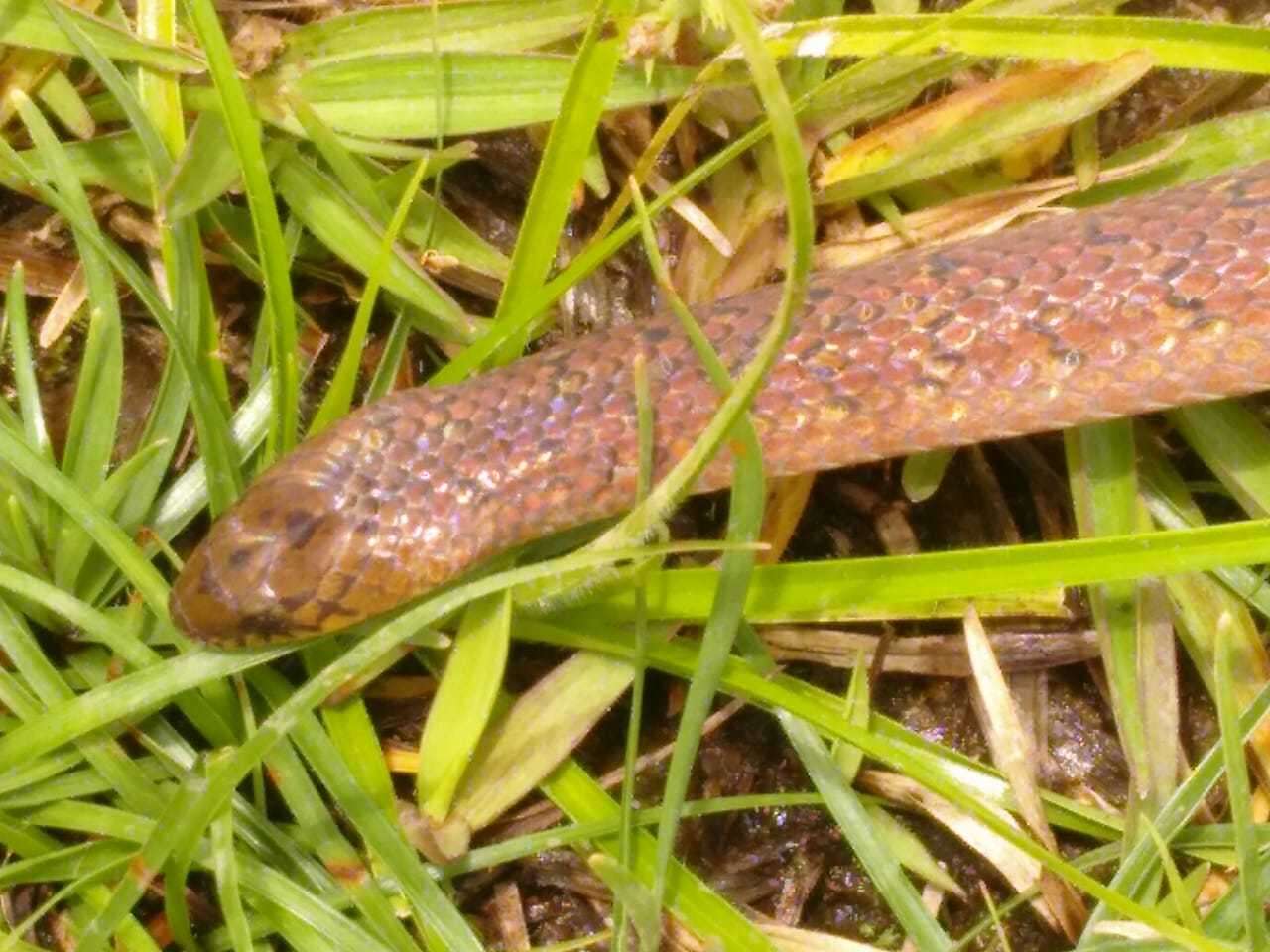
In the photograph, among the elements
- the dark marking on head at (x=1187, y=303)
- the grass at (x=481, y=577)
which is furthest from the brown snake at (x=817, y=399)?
the grass at (x=481, y=577)

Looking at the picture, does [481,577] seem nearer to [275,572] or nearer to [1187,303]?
[275,572]

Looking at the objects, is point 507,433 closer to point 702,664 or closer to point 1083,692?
point 702,664

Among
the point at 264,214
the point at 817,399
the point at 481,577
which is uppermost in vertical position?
the point at 264,214

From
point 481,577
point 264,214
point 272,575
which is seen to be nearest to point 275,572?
point 272,575

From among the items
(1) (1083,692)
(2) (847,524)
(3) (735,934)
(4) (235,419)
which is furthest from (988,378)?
(4) (235,419)

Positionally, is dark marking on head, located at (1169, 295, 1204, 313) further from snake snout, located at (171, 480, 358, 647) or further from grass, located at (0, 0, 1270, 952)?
snake snout, located at (171, 480, 358, 647)

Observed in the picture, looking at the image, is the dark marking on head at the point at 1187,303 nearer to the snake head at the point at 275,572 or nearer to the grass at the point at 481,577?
the grass at the point at 481,577
